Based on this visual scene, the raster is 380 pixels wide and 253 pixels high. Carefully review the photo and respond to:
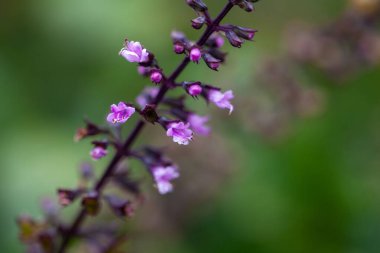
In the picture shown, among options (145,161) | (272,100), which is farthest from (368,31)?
(145,161)

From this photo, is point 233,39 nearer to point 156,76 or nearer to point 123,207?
point 156,76

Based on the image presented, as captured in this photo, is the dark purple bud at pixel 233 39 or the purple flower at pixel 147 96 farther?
the purple flower at pixel 147 96

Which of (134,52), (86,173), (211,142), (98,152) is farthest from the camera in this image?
(211,142)

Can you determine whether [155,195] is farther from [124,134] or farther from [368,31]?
[368,31]

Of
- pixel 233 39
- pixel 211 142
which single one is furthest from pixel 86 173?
pixel 211 142

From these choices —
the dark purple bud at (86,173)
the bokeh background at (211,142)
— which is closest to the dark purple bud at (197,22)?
the dark purple bud at (86,173)

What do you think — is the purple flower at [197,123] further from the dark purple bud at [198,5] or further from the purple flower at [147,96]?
the dark purple bud at [198,5]

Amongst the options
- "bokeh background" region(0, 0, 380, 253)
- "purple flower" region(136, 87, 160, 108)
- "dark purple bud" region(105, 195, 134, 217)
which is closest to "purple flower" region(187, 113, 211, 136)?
"purple flower" region(136, 87, 160, 108)
